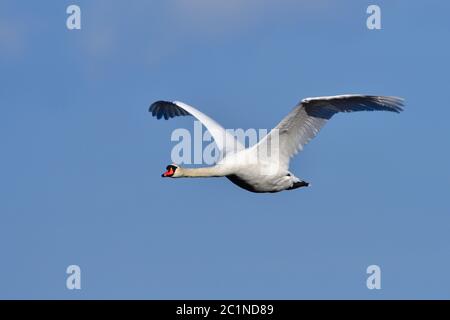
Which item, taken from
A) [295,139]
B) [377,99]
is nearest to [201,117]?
[295,139]

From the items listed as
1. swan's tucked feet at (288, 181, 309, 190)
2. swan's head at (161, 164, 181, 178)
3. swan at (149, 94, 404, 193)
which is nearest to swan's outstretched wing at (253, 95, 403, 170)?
swan at (149, 94, 404, 193)

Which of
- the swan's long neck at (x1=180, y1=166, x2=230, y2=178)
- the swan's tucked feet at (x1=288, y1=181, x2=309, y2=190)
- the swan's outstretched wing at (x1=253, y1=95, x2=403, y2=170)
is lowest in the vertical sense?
the swan's tucked feet at (x1=288, y1=181, x2=309, y2=190)

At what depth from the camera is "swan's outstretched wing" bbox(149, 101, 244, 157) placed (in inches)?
1212

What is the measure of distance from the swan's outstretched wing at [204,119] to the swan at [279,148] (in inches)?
1.0

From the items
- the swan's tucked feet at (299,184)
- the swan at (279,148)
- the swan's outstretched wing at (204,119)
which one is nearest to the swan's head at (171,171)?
the swan at (279,148)

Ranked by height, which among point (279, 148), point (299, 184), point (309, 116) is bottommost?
point (299, 184)

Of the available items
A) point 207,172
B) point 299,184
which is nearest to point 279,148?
point 299,184

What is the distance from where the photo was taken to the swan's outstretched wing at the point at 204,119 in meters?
30.8

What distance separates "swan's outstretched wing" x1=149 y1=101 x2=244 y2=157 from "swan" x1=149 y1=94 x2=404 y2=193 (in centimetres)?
3

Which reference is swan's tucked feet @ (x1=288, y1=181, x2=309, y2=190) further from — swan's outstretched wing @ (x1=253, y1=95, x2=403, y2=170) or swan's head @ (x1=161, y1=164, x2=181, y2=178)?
swan's head @ (x1=161, y1=164, x2=181, y2=178)

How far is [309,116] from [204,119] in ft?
11.5

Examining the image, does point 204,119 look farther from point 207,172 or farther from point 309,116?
point 309,116

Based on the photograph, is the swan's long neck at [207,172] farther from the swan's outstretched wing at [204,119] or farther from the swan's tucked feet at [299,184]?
the swan's tucked feet at [299,184]

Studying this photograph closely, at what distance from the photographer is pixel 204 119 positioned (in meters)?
32.1
